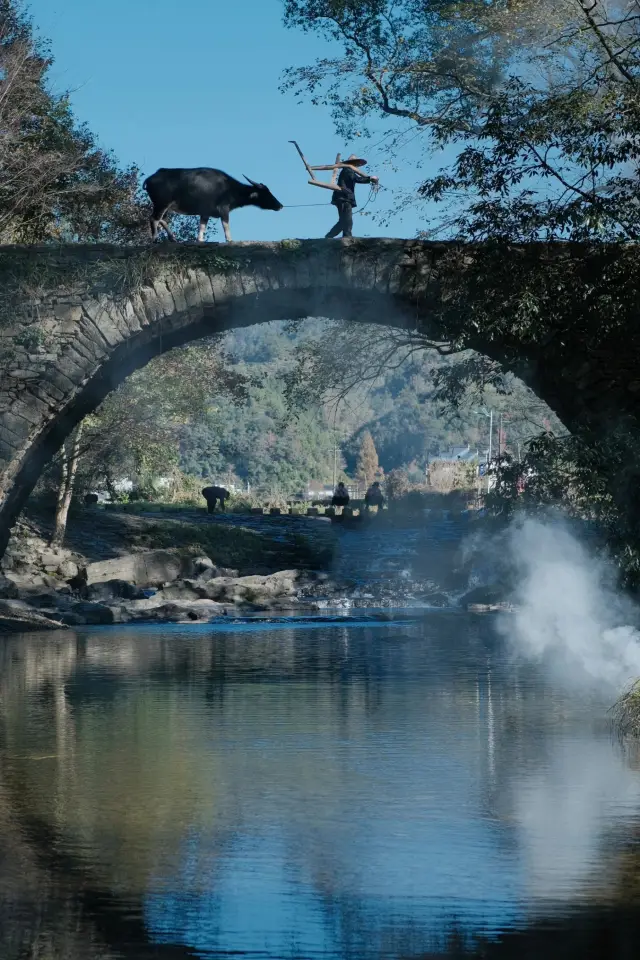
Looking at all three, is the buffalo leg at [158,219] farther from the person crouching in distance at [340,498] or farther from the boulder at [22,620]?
the person crouching in distance at [340,498]

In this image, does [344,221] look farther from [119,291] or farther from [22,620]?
[22,620]

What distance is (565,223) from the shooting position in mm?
10711

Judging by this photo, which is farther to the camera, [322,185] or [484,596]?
[484,596]

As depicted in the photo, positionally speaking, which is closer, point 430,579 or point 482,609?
point 482,609

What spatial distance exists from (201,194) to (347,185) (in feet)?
5.53

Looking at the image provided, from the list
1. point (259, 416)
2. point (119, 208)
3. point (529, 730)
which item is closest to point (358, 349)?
point (119, 208)

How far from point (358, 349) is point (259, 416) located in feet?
253

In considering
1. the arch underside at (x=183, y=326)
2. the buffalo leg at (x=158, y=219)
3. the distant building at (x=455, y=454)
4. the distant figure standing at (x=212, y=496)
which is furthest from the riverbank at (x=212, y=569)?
the distant building at (x=455, y=454)

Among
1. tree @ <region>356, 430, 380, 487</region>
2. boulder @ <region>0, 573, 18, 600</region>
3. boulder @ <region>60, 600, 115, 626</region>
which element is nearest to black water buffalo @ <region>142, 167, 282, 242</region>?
boulder @ <region>60, 600, 115, 626</region>

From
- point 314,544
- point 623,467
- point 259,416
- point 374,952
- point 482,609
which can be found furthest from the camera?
point 259,416

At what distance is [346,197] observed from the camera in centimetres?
1527

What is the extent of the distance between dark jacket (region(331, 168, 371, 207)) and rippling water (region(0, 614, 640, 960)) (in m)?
5.89

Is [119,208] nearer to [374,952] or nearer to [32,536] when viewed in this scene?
[32,536]

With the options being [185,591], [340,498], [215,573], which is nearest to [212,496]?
[340,498]
